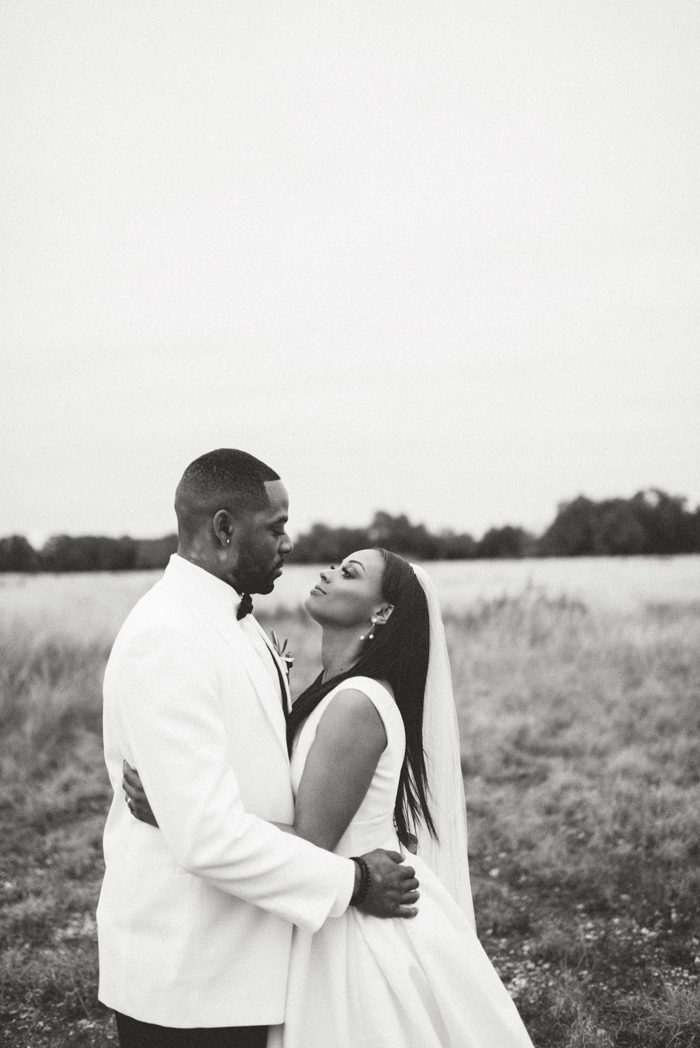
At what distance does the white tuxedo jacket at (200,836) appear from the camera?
2166mm

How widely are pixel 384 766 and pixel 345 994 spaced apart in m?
0.62

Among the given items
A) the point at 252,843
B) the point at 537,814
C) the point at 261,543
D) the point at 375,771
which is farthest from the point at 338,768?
the point at 537,814

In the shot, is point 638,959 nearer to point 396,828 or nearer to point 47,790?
point 396,828

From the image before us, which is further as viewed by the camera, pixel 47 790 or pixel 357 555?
pixel 47 790

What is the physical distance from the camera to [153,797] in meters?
A: 2.19

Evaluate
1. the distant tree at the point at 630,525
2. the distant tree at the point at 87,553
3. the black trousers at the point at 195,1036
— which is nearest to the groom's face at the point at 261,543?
the black trousers at the point at 195,1036

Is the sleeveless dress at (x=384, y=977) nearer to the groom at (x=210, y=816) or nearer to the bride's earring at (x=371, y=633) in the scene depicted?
the groom at (x=210, y=816)

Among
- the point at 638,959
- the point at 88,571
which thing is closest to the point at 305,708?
the point at 638,959

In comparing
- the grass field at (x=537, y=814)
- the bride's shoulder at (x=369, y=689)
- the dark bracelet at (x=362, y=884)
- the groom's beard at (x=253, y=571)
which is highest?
the groom's beard at (x=253, y=571)

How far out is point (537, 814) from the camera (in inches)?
297

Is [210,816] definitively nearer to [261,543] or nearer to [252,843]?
[252,843]

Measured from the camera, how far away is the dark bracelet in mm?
2455

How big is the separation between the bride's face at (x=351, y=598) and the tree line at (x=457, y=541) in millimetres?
8527

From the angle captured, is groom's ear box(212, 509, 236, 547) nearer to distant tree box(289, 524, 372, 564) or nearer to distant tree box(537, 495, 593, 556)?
distant tree box(289, 524, 372, 564)
